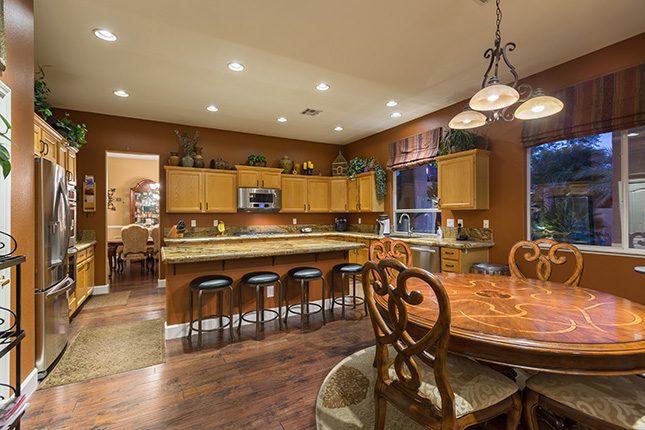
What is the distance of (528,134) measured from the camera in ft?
11.7

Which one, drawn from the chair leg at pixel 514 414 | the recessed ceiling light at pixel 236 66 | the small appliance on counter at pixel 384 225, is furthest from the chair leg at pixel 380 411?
the small appliance on counter at pixel 384 225

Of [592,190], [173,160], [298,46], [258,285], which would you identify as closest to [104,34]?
[298,46]

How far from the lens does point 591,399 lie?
1290 millimetres

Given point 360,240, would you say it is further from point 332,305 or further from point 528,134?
point 528,134

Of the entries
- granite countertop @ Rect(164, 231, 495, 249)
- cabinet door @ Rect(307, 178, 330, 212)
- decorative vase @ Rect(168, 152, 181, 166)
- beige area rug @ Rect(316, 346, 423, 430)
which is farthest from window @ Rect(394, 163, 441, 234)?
decorative vase @ Rect(168, 152, 181, 166)

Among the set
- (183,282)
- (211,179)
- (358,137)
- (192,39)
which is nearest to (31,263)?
(183,282)

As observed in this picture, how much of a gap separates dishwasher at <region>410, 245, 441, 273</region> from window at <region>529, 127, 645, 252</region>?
117 cm

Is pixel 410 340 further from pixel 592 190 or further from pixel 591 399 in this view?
pixel 592 190

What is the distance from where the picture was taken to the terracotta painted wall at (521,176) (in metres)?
2.87

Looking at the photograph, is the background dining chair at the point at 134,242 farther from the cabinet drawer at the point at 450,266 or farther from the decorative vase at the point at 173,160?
the cabinet drawer at the point at 450,266

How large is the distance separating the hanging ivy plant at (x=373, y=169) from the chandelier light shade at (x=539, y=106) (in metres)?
3.73

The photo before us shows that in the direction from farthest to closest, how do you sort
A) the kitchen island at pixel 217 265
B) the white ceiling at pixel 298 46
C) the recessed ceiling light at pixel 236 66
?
the recessed ceiling light at pixel 236 66
the kitchen island at pixel 217 265
the white ceiling at pixel 298 46

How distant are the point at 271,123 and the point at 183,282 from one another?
3.43 meters

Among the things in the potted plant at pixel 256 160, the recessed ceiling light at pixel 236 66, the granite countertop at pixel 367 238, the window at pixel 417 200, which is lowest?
the granite countertop at pixel 367 238
